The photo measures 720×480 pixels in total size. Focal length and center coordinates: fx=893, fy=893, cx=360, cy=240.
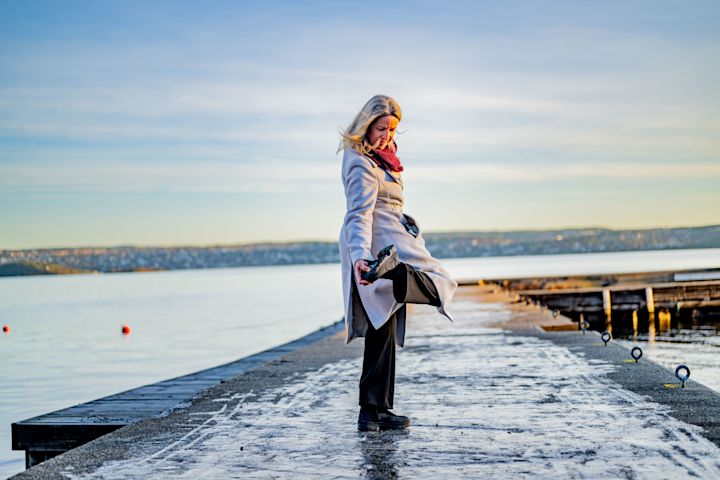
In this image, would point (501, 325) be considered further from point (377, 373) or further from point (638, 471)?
point (638, 471)

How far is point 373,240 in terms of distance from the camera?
17.2 feet

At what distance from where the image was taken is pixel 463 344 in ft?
37.0

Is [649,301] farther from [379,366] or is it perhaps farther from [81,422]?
[379,366]

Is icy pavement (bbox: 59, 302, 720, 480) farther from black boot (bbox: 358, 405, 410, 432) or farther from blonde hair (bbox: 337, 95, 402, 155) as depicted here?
blonde hair (bbox: 337, 95, 402, 155)

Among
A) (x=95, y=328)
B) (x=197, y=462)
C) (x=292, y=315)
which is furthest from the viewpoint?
(x=292, y=315)

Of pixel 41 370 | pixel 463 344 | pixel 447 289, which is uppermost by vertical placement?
pixel 447 289

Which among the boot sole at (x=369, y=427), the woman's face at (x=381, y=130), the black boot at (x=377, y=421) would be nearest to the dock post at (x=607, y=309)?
the black boot at (x=377, y=421)

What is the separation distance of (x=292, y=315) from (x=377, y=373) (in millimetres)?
41579

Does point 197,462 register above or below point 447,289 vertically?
below

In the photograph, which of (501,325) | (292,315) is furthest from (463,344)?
(292,315)

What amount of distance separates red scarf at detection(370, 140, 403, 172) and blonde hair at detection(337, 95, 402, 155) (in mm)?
52

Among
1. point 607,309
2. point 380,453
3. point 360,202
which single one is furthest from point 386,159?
point 607,309

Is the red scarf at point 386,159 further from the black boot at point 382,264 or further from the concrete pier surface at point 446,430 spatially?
the concrete pier surface at point 446,430

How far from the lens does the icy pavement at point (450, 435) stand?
4.33m
